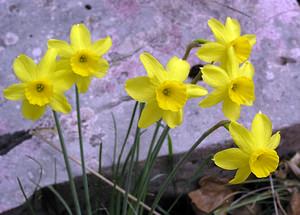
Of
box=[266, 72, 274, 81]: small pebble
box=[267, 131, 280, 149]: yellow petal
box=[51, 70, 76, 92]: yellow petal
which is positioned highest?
box=[51, 70, 76, 92]: yellow petal

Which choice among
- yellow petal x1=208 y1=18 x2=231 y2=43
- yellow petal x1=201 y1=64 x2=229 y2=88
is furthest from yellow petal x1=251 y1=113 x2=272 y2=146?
yellow petal x1=208 y1=18 x2=231 y2=43

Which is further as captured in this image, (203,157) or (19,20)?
(19,20)

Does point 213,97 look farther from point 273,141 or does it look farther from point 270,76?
point 270,76

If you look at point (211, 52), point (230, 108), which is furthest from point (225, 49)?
point (230, 108)

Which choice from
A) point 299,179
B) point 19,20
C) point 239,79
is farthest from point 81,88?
point 299,179

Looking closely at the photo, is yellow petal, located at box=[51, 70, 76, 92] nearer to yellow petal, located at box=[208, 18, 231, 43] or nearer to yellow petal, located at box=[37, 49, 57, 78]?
yellow petal, located at box=[37, 49, 57, 78]

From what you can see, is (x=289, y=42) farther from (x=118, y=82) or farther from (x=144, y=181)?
(x=144, y=181)
